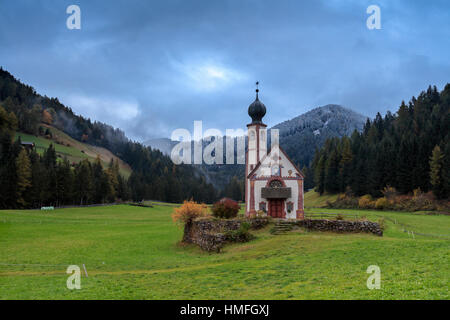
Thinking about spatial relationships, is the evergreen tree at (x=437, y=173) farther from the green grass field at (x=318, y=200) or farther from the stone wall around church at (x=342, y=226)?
the stone wall around church at (x=342, y=226)

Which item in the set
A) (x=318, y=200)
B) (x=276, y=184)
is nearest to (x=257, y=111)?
(x=276, y=184)

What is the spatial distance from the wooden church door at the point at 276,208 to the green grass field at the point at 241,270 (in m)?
8.43

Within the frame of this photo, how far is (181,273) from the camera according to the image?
20188 mm

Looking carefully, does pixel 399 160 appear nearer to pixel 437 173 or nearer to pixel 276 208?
pixel 437 173

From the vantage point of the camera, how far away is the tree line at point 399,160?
72.2m

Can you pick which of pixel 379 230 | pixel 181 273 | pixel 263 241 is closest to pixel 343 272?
pixel 181 273

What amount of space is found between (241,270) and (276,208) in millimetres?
22239

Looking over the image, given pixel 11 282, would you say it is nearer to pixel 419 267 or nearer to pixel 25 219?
pixel 419 267

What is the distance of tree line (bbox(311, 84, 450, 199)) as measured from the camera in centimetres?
7220

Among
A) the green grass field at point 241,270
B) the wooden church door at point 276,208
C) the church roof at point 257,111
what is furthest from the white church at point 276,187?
the green grass field at point 241,270

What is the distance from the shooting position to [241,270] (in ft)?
63.4

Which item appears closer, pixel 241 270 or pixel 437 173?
pixel 241 270

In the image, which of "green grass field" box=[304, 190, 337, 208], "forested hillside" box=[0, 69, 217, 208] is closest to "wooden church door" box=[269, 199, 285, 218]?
"forested hillside" box=[0, 69, 217, 208]

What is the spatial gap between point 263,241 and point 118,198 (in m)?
102
